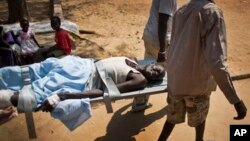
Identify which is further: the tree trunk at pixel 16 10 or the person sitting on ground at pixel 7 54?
the tree trunk at pixel 16 10

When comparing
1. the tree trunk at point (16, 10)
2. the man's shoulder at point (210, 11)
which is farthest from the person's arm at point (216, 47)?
the tree trunk at point (16, 10)

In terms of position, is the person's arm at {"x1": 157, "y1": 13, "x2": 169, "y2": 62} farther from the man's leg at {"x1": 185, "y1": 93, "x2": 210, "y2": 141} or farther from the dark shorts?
the man's leg at {"x1": 185, "y1": 93, "x2": 210, "y2": 141}

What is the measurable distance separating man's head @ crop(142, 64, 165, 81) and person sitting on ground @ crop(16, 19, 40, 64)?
219 cm

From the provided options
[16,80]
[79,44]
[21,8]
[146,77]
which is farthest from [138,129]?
[21,8]

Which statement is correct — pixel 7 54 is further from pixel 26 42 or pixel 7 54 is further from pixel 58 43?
pixel 58 43

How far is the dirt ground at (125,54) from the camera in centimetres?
445

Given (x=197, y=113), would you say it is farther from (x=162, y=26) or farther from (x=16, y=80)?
(x=16, y=80)

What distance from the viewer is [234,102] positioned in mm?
2982

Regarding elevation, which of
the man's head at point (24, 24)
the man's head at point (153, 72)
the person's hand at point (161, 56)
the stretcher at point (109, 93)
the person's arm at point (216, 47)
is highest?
the person's arm at point (216, 47)

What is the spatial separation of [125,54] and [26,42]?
1.74 meters

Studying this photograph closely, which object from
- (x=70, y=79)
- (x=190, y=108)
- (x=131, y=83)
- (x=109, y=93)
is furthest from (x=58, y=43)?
(x=190, y=108)

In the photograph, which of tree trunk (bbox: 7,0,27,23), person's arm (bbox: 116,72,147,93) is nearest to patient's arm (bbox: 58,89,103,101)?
person's arm (bbox: 116,72,147,93)

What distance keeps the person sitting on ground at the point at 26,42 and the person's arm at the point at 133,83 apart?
85.3 inches

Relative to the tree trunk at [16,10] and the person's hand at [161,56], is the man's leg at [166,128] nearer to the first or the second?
the person's hand at [161,56]
